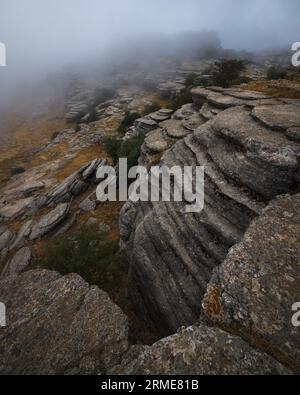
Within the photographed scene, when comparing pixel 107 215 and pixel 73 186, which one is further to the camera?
pixel 73 186

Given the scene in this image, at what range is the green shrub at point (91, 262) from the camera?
1324cm

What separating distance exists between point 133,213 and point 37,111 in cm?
8501

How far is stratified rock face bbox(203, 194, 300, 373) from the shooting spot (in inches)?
168

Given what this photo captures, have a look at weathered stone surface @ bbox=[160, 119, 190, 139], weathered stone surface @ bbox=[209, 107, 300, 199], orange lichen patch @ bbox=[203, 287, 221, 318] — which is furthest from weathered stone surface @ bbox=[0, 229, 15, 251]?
orange lichen patch @ bbox=[203, 287, 221, 318]

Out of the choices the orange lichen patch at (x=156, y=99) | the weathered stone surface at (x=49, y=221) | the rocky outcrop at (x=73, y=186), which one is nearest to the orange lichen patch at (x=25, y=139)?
the rocky outcrop at (x=73, y=186)

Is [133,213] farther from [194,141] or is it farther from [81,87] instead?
[81,87]

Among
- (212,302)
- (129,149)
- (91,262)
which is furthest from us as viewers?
(129,149)

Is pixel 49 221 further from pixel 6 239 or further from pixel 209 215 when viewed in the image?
pixel 209 215

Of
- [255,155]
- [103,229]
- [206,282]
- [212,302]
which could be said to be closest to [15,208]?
[103,229]

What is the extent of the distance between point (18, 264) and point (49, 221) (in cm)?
432

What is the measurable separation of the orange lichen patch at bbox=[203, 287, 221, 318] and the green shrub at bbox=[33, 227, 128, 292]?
8.95m

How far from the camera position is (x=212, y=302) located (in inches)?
200

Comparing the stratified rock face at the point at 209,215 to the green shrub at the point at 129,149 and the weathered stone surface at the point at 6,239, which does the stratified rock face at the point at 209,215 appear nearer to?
the green shrub at the point at 129,149

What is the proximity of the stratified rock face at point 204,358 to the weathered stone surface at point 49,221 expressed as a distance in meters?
17.8
